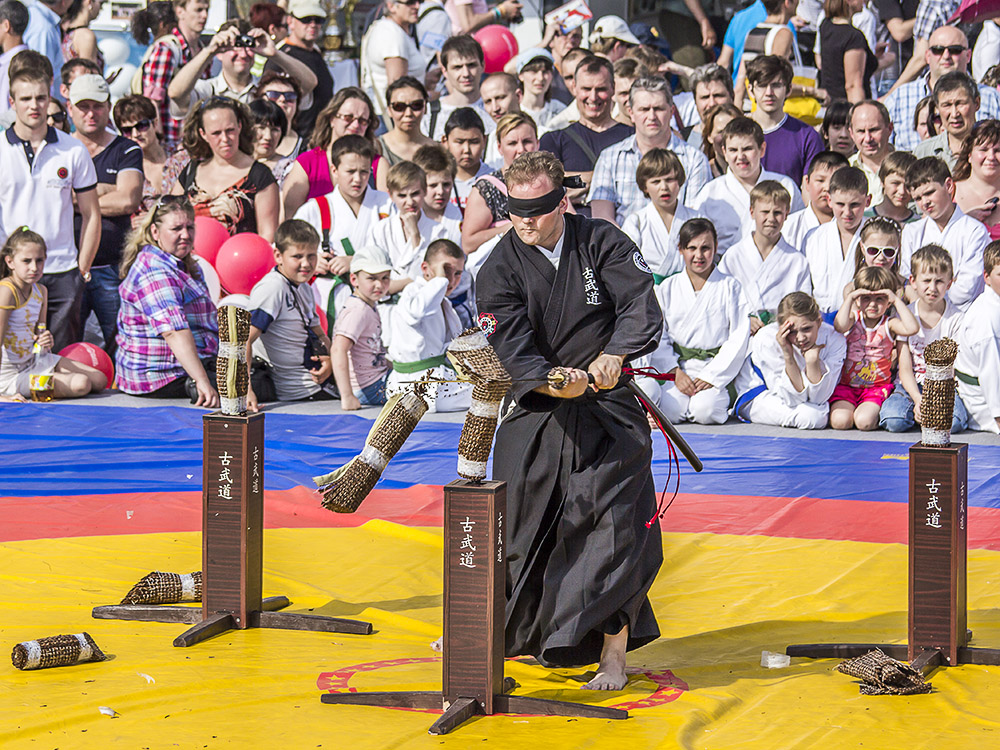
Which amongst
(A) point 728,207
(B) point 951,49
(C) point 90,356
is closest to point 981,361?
(A) point 728,207

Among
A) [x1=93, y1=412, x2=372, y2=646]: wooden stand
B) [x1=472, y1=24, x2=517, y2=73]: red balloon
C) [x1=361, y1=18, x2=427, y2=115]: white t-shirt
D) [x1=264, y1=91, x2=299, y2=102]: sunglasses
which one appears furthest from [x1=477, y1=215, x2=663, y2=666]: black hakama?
[x1=472, y1=24, x2=517, y2=73]: red balloon

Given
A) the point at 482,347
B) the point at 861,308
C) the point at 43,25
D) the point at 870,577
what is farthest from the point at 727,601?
the point at 43,25

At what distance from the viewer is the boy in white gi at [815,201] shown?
7809 millimetres

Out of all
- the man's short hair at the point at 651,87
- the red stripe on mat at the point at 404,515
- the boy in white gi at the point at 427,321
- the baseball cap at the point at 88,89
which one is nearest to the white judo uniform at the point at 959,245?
the man's short hair at the point at 651,87

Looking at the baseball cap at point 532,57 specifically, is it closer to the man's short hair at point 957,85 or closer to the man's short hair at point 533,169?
the man's short hair at point 957,85

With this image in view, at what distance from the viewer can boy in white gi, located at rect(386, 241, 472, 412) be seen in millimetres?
7512

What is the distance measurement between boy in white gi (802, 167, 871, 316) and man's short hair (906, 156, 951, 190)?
0.93ft

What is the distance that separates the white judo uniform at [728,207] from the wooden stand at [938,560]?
14.4 feet

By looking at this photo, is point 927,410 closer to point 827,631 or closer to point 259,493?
point 827,631

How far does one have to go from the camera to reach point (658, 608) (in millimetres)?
4512

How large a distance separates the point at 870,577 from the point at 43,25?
305 inches

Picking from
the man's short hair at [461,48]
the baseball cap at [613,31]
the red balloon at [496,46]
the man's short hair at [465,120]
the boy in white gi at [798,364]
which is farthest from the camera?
the red balloon at [496,46]

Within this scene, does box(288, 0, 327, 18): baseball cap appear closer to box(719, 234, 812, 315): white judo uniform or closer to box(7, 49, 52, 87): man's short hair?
box(7, 49, 52, 87): man's short hair

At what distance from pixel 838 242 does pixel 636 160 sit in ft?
4.53
